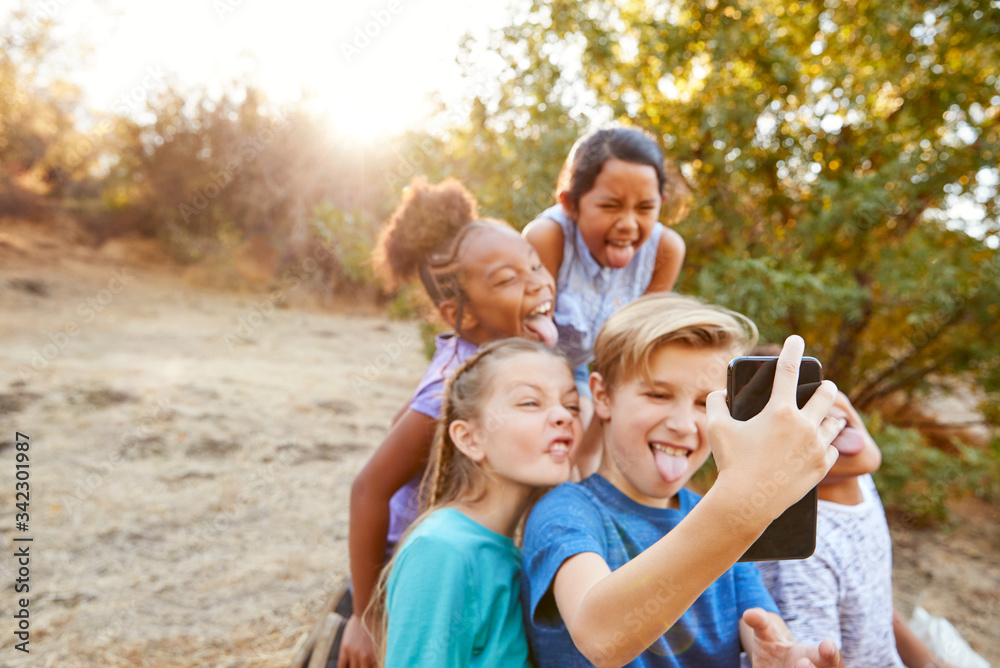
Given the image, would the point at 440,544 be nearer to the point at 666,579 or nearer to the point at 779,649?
A: the point at 666,579

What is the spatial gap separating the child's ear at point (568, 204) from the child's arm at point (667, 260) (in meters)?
0.41

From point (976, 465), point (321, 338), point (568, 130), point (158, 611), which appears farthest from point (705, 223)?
point (321, 338)

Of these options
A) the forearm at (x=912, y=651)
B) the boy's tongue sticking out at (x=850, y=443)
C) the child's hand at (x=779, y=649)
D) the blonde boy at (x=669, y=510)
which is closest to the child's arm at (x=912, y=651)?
the forearm at (x=912, y=651)

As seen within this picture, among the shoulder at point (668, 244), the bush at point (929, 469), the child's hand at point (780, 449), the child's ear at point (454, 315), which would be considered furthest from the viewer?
the bush at point (929, 469)

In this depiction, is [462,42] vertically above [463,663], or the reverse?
[462,42]

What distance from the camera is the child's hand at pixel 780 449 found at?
0.83 m

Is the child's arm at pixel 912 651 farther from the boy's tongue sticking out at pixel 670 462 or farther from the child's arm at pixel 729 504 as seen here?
the child's arm at pixel 729 504

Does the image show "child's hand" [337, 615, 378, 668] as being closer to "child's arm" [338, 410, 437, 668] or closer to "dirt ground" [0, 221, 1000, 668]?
"child's arm" [338, 410, 437, 668]

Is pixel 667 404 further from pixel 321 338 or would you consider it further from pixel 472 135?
pixel 321 338

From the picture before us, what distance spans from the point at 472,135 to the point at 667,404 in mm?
2962

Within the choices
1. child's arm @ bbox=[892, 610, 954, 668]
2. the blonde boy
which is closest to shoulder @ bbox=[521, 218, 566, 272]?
the blonde boy

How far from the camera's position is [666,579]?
0.89 meters

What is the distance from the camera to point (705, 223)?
11.5ft

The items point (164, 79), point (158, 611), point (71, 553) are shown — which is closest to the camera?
point (158, 611)
